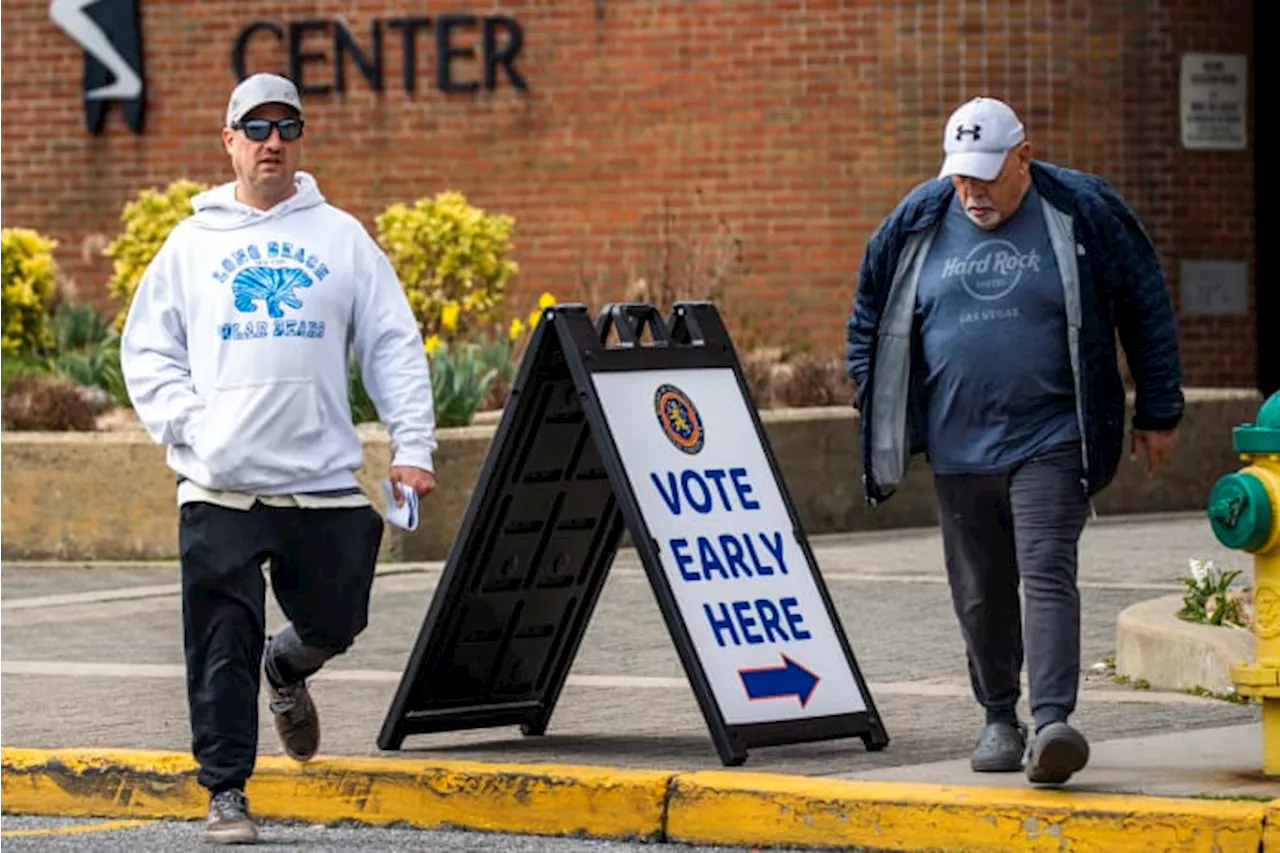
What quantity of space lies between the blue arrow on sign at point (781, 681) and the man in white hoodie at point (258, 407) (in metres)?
1.21

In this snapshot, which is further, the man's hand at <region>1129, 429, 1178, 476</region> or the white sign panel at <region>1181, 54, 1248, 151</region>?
the white sign panel at <region>1181, 54, 1248, 151</region>

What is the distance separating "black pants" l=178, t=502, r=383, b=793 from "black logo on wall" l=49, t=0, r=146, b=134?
1437 centimetres

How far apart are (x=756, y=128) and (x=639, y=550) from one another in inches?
466

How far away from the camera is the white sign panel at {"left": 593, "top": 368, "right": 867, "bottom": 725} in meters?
8.69

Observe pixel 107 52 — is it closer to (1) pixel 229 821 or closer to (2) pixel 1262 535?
(1) pixel 229 821

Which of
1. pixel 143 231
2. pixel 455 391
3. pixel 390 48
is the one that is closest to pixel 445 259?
pixel 143 231

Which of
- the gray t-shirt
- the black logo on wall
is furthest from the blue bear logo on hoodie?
the black logo on wall

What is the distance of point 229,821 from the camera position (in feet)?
26.2

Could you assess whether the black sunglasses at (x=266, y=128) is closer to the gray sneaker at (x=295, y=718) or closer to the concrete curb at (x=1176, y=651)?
the gray sneaker at (x=295, y=718)

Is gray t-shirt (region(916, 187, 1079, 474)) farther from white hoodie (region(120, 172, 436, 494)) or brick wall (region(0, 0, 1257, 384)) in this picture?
brick wall (region(0, 0, 1257, 384))

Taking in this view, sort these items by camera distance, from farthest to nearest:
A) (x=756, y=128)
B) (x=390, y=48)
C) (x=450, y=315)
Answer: (x=390, y=48) < (x=756, y=128) < (x=450, y=315)

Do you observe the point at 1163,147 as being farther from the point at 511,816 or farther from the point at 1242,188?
the point at 511,816

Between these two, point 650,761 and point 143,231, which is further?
point 143,231

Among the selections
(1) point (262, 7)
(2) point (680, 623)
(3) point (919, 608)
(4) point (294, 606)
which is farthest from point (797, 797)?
(1) point (262, 7)
